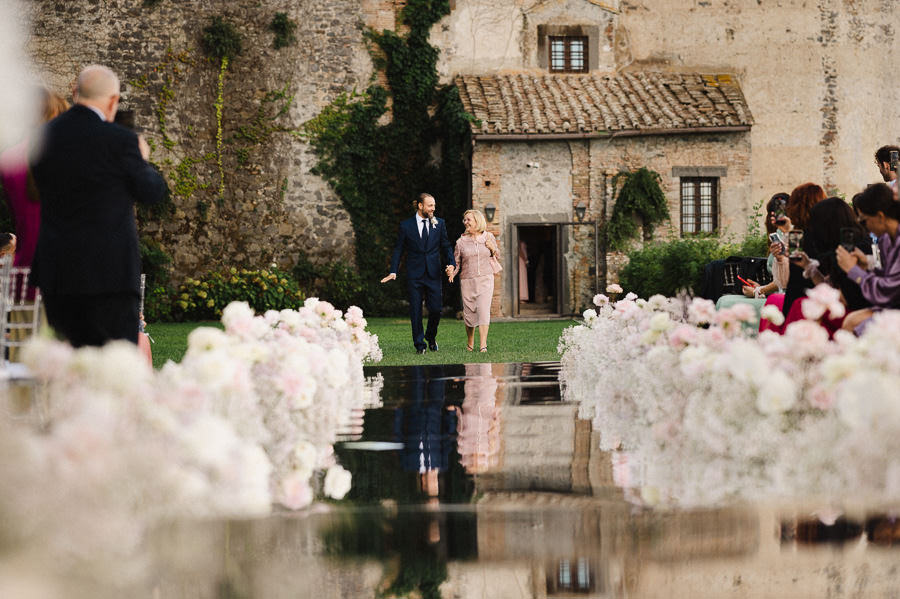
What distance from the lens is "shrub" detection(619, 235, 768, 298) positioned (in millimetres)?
17328

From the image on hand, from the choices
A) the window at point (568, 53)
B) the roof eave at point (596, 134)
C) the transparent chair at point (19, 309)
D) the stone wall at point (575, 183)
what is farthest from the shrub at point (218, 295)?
the transparent chair at point (19, 309)

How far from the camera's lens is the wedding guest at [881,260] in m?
4.47

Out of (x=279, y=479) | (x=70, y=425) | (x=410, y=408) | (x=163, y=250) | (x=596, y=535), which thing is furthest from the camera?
(x=163, y=250)

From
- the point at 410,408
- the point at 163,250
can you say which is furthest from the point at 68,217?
the point at 163,250

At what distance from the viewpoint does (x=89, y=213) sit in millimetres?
4293

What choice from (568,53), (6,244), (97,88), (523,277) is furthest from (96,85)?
(568,53)

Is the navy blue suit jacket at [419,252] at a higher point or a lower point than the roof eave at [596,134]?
lower

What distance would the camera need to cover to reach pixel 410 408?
6.93 m

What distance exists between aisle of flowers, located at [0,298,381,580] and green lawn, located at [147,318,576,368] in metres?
6.25

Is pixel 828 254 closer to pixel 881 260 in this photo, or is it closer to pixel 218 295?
pixel 881 260

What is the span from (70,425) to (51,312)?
6.46 feet

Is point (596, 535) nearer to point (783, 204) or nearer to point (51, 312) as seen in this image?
point (51, 312)

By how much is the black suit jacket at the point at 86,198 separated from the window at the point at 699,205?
19079mm

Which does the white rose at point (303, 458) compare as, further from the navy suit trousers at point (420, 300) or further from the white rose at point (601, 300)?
the navy suit trousers at point (420, 300)
